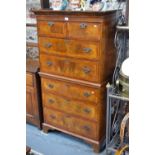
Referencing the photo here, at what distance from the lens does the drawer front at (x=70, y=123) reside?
7.25ft

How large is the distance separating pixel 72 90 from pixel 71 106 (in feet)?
0.59

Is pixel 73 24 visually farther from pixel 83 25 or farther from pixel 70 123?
pixel 70 123

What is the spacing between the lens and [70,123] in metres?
2.34

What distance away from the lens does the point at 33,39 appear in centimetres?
284

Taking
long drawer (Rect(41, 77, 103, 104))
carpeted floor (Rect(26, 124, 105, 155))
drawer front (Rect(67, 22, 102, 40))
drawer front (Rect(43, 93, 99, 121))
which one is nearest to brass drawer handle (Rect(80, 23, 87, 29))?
drawer front (Rect(67, 22, 102, 40))

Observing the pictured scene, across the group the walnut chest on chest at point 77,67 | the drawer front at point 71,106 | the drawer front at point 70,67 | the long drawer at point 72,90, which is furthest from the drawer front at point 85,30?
the drawer front at point 71,106

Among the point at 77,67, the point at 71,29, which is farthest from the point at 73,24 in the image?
the point at 77,67

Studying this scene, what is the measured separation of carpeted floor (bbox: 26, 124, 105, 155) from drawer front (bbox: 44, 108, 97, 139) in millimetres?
155

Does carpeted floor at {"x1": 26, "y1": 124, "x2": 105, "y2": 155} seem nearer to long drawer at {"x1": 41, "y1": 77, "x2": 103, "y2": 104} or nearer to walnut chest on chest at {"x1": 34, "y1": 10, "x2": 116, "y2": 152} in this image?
walnut chest on chest at {"x1": 34, "y1": 10, "x2": 116, "y2": 152}

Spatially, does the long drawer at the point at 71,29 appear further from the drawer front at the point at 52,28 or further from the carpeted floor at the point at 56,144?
the carpeted floor at the point at 56,144
